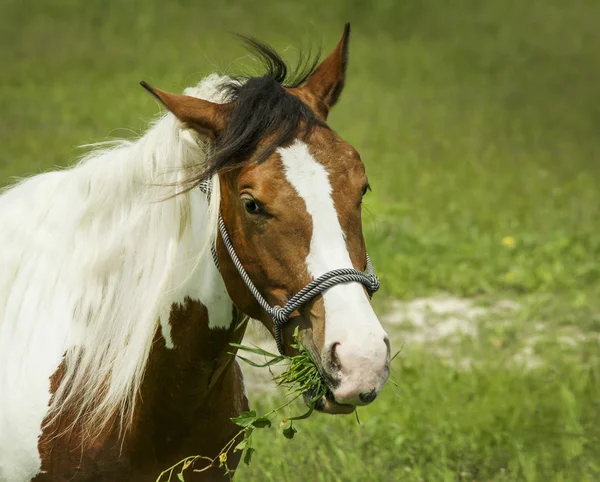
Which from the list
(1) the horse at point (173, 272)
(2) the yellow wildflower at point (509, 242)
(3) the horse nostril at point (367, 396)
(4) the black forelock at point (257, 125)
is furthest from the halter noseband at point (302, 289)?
(2) the yellow wildflower at point (509, 242)

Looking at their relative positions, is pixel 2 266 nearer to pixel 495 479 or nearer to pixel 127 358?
pixel 127 358

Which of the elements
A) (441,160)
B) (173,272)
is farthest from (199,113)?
(441,160)

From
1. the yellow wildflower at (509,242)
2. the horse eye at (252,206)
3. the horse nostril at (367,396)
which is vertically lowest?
the horse nostril at (367,396)

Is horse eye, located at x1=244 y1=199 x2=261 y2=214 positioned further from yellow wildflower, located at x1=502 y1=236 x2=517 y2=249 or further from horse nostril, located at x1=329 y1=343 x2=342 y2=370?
yellow wildflower, located at x1=502 y1=236 x2=517 y2=249

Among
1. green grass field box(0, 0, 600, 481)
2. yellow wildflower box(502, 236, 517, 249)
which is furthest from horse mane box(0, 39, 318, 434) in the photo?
yellow wildflower box(502, 236, 517, 249)

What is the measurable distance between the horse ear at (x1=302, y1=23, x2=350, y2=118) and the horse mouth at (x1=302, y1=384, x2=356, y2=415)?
3.02ft

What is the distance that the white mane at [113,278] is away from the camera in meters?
2.60

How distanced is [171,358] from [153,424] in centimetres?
20

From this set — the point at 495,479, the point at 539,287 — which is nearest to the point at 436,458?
the point at 495,479

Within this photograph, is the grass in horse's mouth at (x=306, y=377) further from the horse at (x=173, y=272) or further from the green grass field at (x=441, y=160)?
the green grass field at (x=441, y=160)

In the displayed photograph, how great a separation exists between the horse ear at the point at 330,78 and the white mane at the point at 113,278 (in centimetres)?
31

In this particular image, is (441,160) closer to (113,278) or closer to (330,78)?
(330,78)

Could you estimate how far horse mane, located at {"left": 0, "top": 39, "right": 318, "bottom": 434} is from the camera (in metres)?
2.51

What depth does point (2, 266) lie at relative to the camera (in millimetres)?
2930
